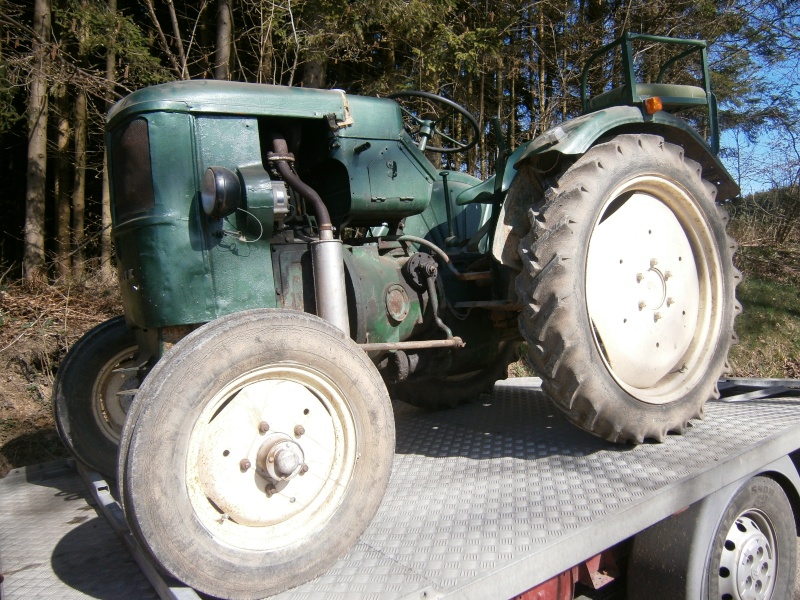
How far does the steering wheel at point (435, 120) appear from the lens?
312 cm

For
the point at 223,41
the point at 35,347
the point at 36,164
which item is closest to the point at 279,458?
the point at 35,347

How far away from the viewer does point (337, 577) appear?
1.73 meters

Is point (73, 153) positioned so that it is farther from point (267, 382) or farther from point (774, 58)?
point (774, 58)

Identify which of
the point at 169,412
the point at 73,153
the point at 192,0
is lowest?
the point at 169,412

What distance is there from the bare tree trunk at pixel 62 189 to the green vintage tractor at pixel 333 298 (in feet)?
16.3

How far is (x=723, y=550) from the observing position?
7.45 ft

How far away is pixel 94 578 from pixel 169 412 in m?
0.69

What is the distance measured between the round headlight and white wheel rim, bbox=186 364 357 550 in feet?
2.02

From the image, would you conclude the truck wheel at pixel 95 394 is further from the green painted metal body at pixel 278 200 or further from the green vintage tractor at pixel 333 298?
the green painted metal body at pixel 278 200

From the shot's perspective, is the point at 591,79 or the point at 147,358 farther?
the point at 591,79

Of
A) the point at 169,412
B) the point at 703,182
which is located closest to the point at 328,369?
the point at 169,412

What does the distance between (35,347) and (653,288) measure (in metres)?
5.10

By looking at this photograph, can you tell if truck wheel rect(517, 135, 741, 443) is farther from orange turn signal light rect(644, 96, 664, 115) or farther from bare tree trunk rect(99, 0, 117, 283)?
bare tree trunk rect(99, 0, 117, 283)

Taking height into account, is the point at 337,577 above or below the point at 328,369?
below
